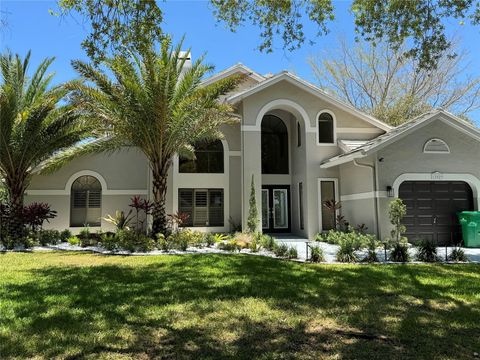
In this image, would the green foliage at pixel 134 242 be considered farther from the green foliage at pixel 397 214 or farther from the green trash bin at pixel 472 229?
the green trash bin at pixel 472 229

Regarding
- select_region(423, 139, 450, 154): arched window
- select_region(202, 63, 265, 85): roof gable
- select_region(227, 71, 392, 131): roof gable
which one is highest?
select_region(202, 63, 265, 85): roof gable

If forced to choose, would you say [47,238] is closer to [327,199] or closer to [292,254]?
[292,254]

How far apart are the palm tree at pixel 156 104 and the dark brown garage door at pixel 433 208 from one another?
8154 mm

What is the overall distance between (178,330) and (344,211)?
14.2m

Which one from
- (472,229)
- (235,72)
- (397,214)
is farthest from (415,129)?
(235,72)

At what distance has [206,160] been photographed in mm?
20188

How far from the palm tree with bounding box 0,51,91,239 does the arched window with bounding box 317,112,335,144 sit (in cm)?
1037

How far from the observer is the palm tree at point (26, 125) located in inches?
607

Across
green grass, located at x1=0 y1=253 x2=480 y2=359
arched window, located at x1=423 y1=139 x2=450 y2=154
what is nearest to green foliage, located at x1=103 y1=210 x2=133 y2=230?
green grass, located at x1=0 y1=253 x2=480 y2=359

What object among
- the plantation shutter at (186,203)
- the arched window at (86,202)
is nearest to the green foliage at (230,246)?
the plantation shutter at (186,203)

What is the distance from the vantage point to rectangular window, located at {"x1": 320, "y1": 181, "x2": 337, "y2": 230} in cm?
1878

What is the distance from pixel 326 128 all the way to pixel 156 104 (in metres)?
8.84

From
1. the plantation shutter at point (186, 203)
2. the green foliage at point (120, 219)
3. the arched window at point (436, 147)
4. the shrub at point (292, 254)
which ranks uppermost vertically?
the arched window at point (436, 147)

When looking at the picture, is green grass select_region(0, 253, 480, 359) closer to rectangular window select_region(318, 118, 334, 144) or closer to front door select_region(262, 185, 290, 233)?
rectangular window select_region(318, 118, 334, 144)
